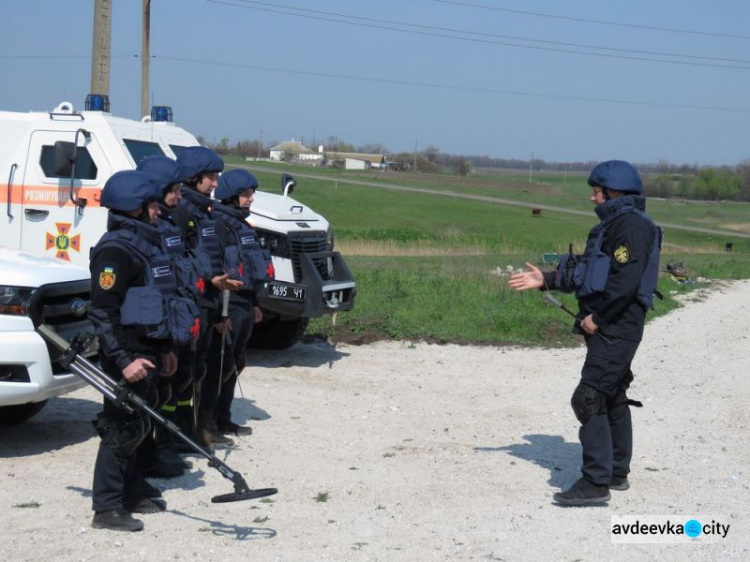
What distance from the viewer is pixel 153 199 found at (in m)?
6.05

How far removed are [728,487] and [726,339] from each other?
679cm

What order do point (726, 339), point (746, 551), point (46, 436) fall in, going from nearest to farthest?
point (746, 551) < point (46, 436) < point (726, 339)

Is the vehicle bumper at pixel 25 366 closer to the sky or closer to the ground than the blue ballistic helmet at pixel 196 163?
closer to the ground

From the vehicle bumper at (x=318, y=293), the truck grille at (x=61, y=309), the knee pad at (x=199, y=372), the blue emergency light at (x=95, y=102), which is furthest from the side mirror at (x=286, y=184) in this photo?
the knee pad at (x=199, y=372)

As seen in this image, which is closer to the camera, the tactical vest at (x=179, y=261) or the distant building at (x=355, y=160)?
the tactical vest at (x=179, y=261)

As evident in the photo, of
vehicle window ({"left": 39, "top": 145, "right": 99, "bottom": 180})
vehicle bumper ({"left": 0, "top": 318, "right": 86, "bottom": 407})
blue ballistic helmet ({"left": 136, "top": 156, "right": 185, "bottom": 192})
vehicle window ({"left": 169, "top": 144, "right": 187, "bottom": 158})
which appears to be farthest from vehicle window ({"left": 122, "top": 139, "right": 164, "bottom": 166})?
blue ballistic helmet ({"left": 136, "top": 156, "right": 185, "bottom": 192})

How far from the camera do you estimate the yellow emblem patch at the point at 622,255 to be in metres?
6.57

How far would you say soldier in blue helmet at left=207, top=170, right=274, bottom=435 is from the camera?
26.3ft

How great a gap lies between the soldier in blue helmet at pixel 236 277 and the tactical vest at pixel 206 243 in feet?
0.63

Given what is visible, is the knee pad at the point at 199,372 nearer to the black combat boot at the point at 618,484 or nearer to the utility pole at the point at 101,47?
the black combat boot at the point at 618,484

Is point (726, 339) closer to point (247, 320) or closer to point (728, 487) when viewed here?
point (728, 487)

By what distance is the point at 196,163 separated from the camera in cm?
785

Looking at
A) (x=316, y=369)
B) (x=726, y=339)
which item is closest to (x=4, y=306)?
(x=316, y=369)

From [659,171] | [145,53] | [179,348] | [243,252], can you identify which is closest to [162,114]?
[243,252]
